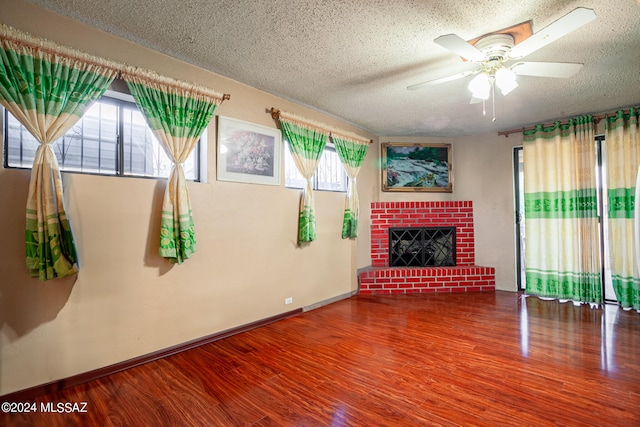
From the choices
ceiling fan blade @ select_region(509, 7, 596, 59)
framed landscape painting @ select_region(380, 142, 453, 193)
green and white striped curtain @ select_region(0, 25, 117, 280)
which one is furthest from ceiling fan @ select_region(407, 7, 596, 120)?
framed landscape painting @ select_region(380, 142, 453, 193)

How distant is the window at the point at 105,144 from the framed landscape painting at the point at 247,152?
503 millimetres

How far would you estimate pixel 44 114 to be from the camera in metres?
1.81

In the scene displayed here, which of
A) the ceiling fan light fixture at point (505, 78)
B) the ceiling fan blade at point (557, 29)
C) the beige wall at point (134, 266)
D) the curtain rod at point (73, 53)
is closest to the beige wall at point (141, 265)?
the beige wall at point (134, 266)

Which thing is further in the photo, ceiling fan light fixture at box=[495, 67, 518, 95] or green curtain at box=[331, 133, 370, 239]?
green curtain at box=[331, 133, 370, 239]

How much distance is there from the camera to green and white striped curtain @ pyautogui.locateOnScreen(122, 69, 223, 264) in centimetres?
223

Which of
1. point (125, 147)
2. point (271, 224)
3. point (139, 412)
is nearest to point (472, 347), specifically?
point (271, 224)

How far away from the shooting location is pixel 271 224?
3139 mm

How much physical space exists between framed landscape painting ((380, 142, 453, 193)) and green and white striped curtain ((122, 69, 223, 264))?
10.2 feet

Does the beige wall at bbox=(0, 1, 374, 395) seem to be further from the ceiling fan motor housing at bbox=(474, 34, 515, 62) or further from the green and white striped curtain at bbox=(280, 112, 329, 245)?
the ceiling fan motor housing at bbox=(474, 34, 515, 62)

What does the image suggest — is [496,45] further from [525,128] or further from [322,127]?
[525,128]

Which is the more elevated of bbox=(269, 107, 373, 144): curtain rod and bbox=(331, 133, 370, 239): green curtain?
bbox=(269, 107, 373, 144): curtain rod

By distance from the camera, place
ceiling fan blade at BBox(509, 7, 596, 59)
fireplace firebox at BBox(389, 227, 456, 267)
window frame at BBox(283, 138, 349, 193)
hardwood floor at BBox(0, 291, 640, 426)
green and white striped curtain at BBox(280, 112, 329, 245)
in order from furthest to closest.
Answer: fireplace firebox at BBox(389, 227, 456, 267), window frame at BBox(283, 138, 349, 193), green and white striped curtain at BBox(280, 112, 329, 245), hardwood floor at BBox(0, 291, 640, 426), ceiling fan blade at BBox(509, 7, 596, 59)

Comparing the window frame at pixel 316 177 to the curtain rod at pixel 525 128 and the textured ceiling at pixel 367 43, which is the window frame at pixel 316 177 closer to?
the textured ceiling at pixel 367 43

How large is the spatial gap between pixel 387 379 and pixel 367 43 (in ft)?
7.80
